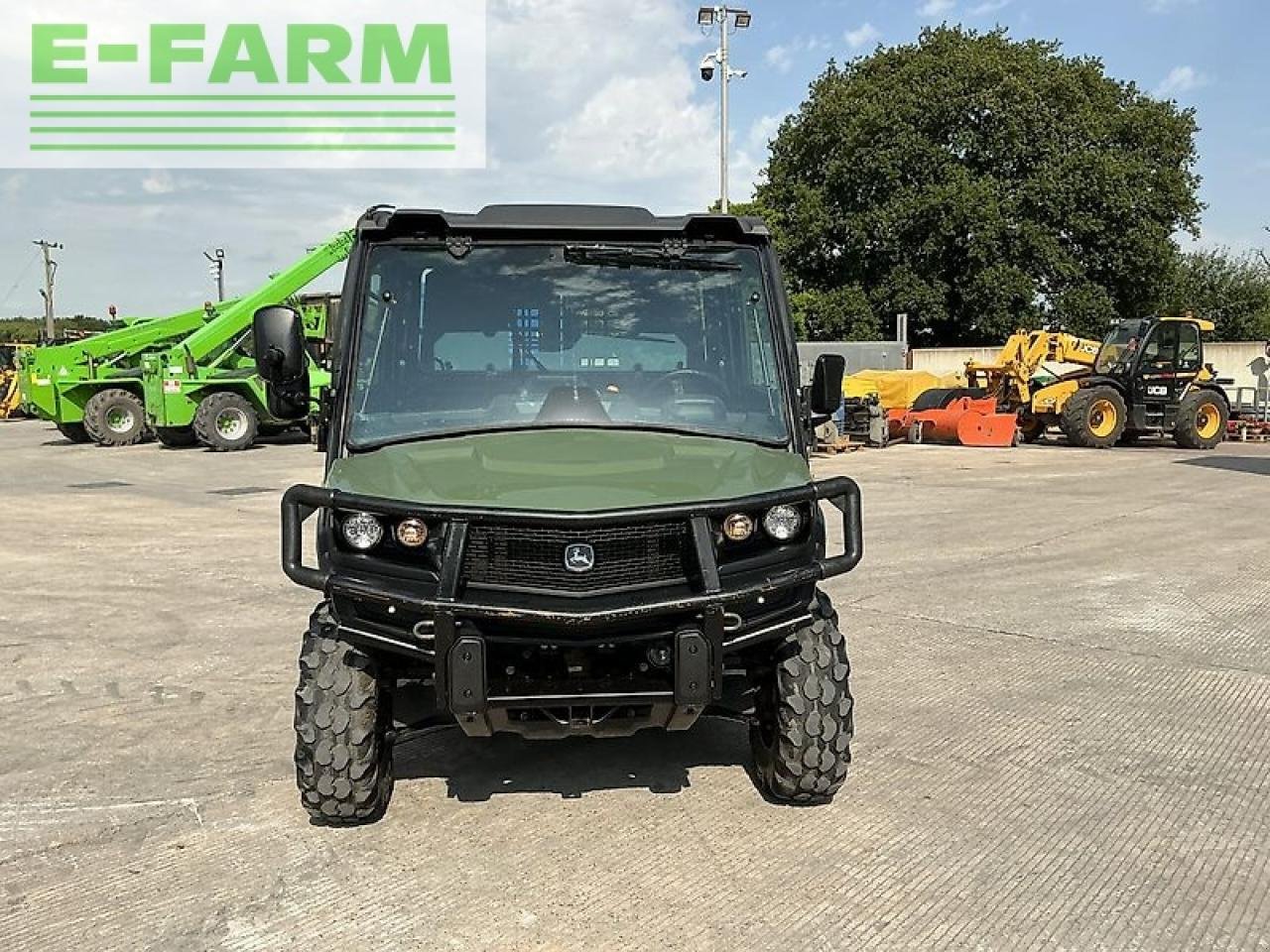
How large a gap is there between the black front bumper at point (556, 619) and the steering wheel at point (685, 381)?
79 centimetres

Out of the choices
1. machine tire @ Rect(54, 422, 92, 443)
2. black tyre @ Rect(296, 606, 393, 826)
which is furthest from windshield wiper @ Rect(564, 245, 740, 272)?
machine tire @ Rect(54, 422, 92, 443)

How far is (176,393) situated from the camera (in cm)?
2081

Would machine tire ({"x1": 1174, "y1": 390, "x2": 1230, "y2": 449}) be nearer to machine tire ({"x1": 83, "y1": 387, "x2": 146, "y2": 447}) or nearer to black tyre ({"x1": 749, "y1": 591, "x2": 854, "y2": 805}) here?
black tyre ({"x1": 749, "y1": 591, "x2": 854, "y2": 805})

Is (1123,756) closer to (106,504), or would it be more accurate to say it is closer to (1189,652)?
(1189,652)

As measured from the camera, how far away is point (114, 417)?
22.6 metres

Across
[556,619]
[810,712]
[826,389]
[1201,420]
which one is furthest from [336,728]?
[1201,420]

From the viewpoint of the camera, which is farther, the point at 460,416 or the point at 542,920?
the point at 460,416

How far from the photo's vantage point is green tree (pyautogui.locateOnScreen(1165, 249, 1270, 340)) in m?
47.4

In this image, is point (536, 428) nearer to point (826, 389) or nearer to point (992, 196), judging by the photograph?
point (826, 389)

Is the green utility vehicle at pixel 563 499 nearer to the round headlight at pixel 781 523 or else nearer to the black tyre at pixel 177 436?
the round headlight at pixel 781 523

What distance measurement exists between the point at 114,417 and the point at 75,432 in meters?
1.75

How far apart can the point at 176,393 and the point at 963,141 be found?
1070 inches

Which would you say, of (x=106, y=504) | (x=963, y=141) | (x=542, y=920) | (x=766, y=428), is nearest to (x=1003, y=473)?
(x=106, y=504)

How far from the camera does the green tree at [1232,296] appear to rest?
47.4 metres
